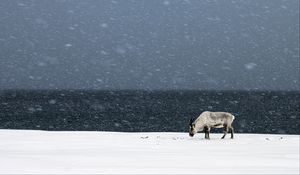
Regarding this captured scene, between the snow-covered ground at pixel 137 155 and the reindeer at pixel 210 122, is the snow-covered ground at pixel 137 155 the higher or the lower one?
the higher one

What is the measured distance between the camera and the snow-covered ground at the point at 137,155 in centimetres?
945

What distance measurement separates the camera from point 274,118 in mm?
98750

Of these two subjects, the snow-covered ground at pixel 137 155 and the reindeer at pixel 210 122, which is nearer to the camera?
the snow-covered ground at pixel 137 155

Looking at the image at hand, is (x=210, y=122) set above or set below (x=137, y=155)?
below

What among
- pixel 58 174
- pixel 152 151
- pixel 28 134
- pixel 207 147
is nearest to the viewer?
pixel 58 174

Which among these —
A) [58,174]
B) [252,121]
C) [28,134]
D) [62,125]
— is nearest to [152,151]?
[58,174]

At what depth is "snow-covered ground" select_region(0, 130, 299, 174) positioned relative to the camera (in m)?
9.45

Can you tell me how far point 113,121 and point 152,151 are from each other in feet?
267

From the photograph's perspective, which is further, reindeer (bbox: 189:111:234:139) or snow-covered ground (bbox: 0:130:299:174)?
reindeer (bbox: 189:111:234:139)

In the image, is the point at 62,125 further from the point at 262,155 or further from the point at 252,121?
the point at 262,155

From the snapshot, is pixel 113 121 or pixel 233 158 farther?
pixel 113 121

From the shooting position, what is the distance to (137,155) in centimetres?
1166

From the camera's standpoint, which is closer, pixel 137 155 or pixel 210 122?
pixel 137 155

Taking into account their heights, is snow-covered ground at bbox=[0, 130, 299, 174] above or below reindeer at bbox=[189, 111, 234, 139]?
above
